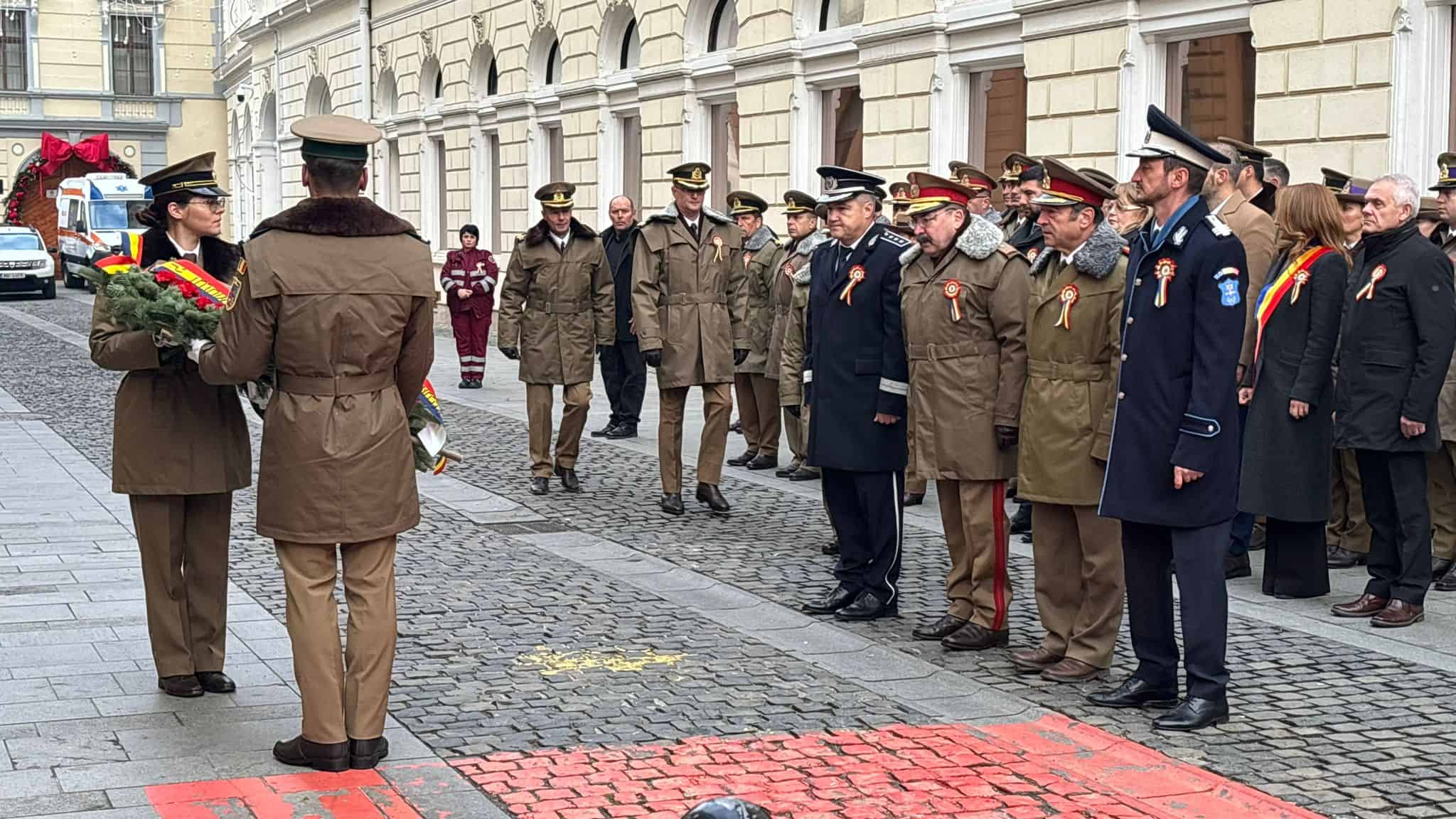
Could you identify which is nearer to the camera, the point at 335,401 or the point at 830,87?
the point at 335,401

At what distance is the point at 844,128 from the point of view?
759 inches

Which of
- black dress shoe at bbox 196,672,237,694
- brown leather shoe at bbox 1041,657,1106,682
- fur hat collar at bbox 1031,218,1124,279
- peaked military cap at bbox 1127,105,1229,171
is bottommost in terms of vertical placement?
brown leather shoe at bbox 1041,657,1106,682

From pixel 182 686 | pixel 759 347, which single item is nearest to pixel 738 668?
pixel 182 686

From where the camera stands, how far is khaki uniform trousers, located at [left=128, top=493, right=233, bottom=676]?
6.04 meters

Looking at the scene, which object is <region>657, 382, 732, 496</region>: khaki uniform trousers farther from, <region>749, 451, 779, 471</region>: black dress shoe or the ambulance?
the ambulance

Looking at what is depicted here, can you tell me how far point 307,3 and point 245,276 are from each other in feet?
112

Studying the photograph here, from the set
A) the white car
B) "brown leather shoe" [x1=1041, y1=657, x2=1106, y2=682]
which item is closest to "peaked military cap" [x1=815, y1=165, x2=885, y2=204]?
"brown leather shoe" [x1=1041, y1=657, x2=1106, y2=682]

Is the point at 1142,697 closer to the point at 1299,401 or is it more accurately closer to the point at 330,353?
the point at 1299,401

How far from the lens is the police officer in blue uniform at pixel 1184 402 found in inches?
228

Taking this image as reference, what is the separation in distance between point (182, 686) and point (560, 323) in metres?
5.61

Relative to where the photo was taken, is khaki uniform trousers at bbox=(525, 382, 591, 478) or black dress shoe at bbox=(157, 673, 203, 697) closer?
black dress shoe at bbox=(157, 673, 203, 697)

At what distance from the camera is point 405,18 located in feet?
106

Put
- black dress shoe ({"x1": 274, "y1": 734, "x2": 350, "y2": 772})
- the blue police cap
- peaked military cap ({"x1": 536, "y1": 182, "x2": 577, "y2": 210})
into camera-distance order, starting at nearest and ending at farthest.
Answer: the blue police cap < black dress shoe ({"x1": 274, "y1": 734, "x2": 350, "y2": 772}) < peaked military cap ({"x1": 536, "y1": 182, "x2": 577, "y2": 210})

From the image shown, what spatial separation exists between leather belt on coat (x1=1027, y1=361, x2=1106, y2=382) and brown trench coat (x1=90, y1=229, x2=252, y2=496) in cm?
286
